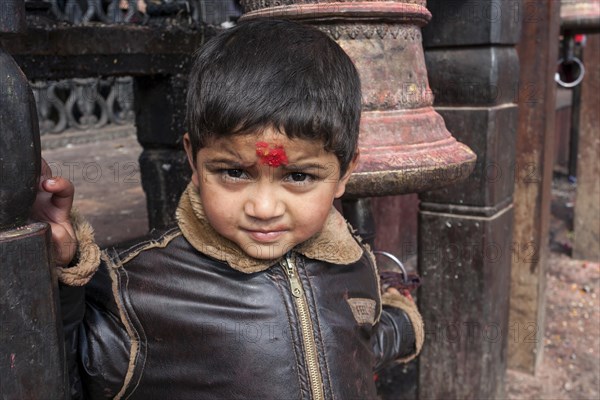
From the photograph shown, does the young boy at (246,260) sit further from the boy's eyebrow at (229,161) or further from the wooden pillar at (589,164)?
the wooden pillar at (589,164)

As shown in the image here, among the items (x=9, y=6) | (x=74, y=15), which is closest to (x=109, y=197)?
(x=74, y=15)

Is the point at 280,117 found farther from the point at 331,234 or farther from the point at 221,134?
the point at 331,234

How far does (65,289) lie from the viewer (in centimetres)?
105

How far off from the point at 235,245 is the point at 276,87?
348mm

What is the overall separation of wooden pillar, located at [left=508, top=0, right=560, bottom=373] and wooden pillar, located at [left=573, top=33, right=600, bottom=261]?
1.82m

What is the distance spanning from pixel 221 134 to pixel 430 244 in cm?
119

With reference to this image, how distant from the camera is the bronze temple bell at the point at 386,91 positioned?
1.22m

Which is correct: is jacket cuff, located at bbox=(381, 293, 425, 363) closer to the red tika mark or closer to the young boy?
the young boy

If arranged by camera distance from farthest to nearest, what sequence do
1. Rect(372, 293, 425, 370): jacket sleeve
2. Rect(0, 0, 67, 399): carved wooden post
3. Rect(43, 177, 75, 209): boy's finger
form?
1. Rect(372, 293, 425, 370): jacket sleeve
2. Rect(43, 177, 75, 209): boy's finger
3. Rect(0, 0, 67, 399): carved wooden post

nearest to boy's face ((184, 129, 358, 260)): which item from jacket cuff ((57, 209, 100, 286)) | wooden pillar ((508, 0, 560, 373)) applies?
jacket cuff ((57, 209, 100, 286))

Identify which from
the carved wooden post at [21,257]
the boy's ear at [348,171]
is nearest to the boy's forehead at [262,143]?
the boy's ear at [348,171]

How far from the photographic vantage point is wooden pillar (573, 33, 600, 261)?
170 inches

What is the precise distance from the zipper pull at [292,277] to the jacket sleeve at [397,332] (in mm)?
382

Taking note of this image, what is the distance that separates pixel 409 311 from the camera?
1693 millimetres
